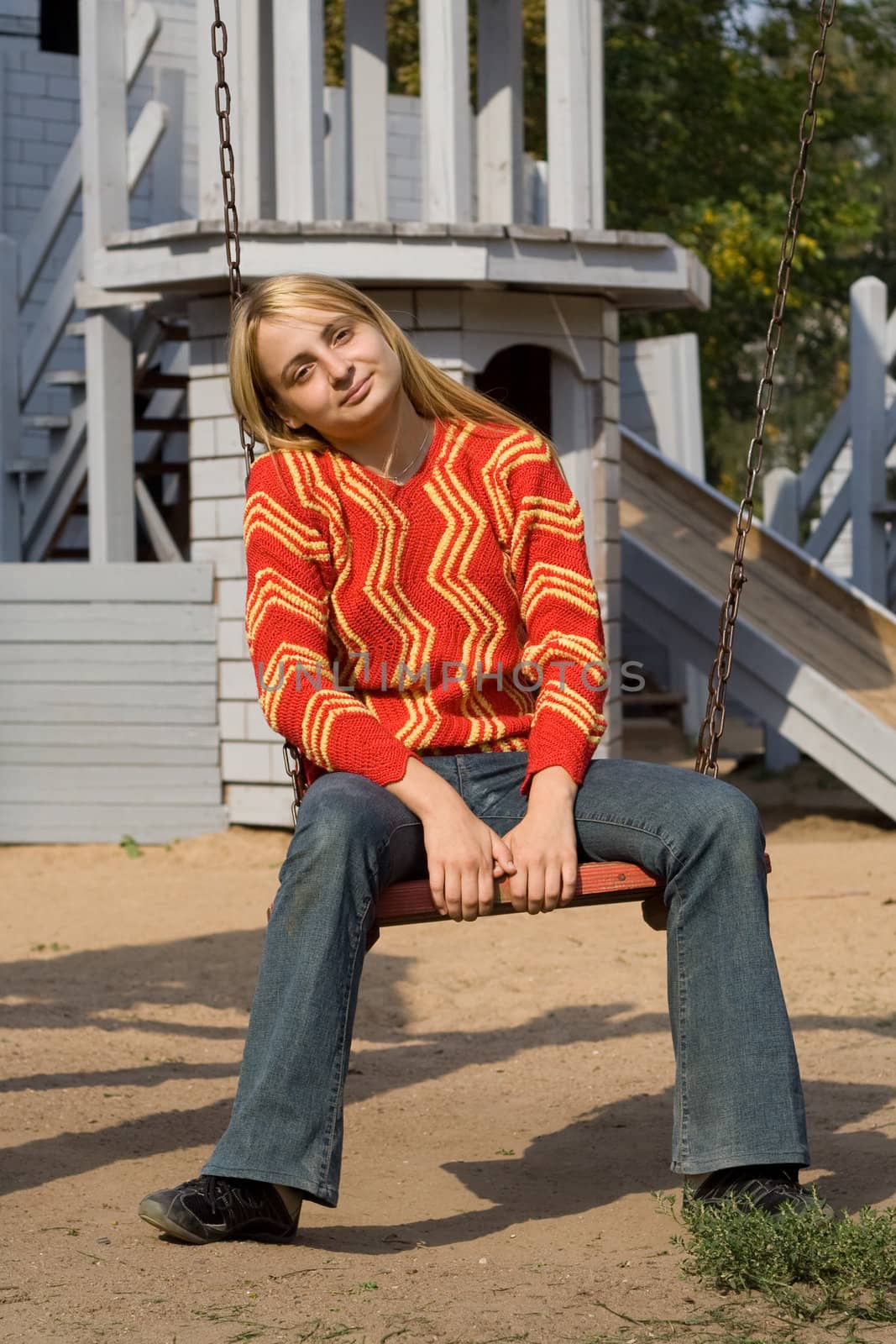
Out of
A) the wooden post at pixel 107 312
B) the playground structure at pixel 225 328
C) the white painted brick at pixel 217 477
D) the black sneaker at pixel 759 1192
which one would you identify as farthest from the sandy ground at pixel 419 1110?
the wooden post at pixel 107 312

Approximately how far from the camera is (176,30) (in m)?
12.9

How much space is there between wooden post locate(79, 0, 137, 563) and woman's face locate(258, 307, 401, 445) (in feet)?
19.3

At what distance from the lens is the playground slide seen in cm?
888

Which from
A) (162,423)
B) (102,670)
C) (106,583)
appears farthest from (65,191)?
(102,670)

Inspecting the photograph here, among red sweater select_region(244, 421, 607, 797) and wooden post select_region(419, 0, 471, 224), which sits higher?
wooden post select_region(419, 0, 471, 224)

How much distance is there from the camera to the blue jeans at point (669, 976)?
279cm

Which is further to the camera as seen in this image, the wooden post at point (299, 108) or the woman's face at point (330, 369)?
the wooden post at point (299, 108)

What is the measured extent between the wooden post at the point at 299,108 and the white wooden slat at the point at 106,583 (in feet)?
6.25

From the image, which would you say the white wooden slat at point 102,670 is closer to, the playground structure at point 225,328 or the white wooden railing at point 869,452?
the playground structure at point 225,328

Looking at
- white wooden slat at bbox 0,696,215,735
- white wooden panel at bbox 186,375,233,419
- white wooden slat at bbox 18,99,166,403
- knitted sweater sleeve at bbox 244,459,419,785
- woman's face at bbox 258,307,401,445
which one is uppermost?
white wooden slat at bbox 18,99,166,403

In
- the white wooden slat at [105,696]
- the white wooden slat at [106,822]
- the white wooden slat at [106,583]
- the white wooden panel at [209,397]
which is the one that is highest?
the white wooden panel at [209,397]

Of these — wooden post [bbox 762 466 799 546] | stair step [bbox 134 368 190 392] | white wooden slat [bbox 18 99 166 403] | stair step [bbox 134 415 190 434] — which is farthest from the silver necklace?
wooden post [bbox 762 466 799 546]

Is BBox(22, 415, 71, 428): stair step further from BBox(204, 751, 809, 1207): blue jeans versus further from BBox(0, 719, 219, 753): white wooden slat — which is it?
BBox(204, 751, 809, 1207): blue jeans

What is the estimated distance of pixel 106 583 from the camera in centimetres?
900
